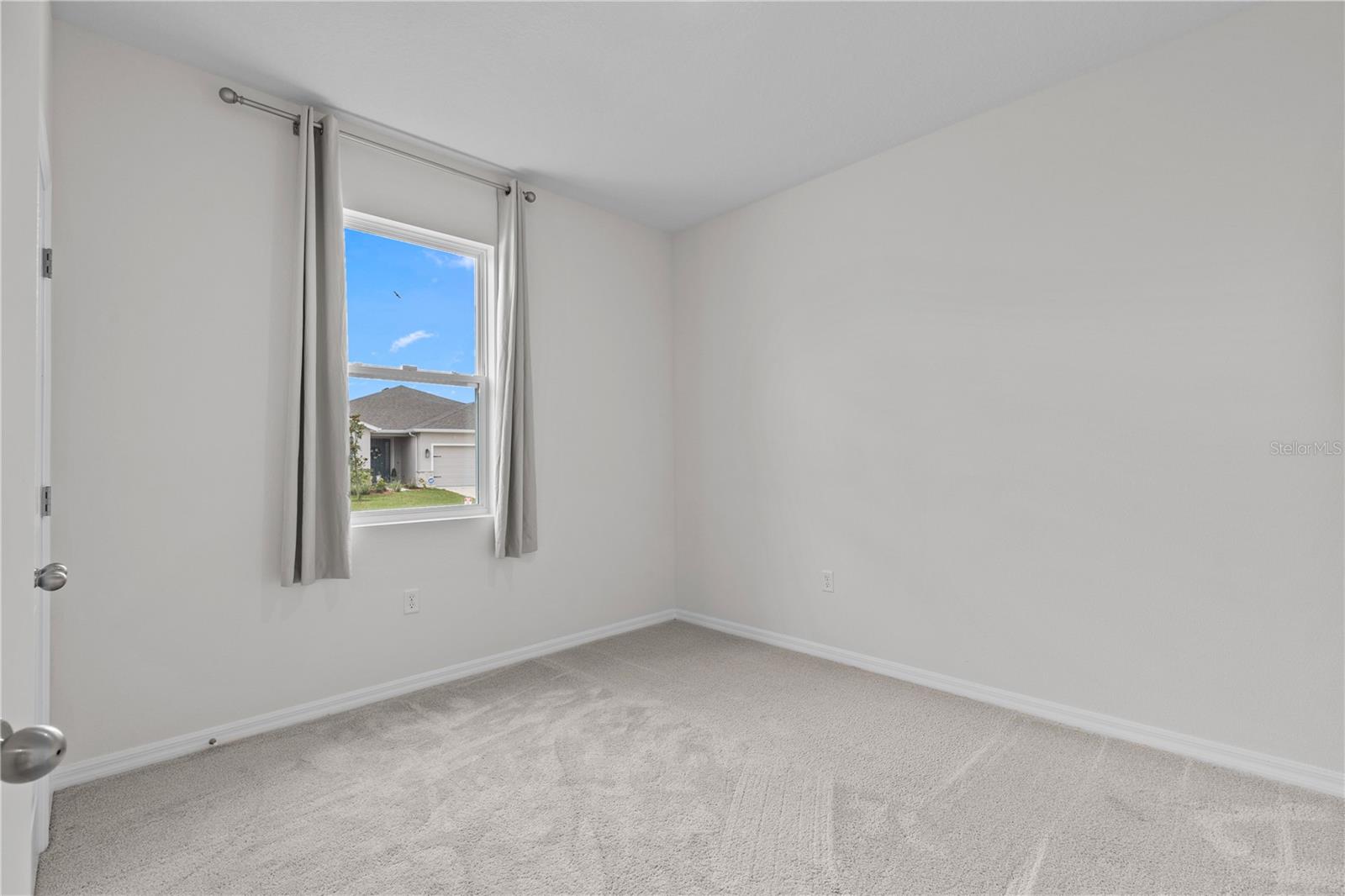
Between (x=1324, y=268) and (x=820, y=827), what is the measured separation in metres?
2.40

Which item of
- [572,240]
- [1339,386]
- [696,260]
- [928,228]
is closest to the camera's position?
[1339,386]

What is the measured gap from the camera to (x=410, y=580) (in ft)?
10.2

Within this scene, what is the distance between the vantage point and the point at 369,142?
2.94m

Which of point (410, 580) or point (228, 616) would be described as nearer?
point (228, 616)

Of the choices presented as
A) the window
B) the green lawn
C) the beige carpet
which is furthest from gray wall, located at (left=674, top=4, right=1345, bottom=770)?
the green lawn

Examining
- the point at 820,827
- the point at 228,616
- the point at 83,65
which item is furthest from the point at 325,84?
the point at 820,827

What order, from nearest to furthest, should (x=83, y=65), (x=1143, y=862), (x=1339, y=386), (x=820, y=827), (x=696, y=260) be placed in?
(x=1143, y=862) → (x=820, y=827) → (x=1339, y=386) → (x=83, y=65) → (x=696, y=260)

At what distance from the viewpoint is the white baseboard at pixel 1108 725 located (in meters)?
2.15

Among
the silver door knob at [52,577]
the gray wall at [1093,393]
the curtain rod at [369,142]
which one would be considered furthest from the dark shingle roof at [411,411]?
the silver door knob at [52,577]

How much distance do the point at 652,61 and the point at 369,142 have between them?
1373 millimetres

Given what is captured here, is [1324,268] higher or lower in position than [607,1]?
lower

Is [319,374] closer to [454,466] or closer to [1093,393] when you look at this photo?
[454,466]

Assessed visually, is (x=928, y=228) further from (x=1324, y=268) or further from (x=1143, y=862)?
(x=1143, y=862)

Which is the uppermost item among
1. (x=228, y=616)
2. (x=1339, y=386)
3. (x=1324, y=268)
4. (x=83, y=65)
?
(x=83, y=65)
